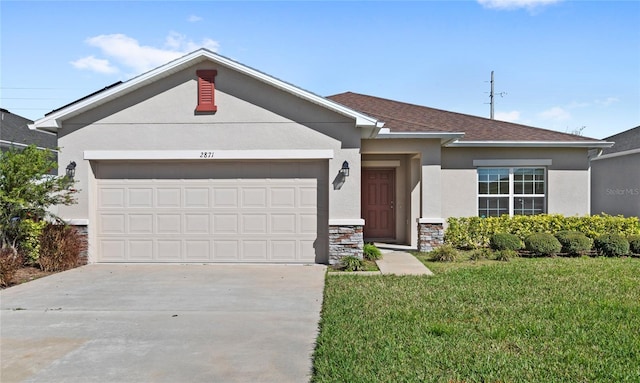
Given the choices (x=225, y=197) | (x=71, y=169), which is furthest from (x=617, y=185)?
(x=71, y=169)

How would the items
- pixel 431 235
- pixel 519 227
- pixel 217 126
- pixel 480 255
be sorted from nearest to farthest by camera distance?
pixel 217 126, pixel 480 255, pixel 431 235, pixel 519 227

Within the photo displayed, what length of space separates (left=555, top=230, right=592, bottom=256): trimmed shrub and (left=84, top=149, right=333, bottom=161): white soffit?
264 inches

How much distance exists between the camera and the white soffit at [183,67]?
34.9 ft

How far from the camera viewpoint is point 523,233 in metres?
13.1

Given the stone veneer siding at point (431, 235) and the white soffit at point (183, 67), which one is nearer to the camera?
the white soffit at point (183, 67)

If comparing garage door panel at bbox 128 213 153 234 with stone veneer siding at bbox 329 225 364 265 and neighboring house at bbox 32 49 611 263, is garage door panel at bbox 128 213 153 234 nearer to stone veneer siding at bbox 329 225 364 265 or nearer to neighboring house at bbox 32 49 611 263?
neighboring house at bbox 32 49 611 263

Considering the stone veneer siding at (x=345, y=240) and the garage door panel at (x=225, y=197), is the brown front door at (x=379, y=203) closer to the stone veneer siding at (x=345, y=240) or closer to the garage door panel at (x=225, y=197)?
the stone veneer siding at (x=345, y=240)

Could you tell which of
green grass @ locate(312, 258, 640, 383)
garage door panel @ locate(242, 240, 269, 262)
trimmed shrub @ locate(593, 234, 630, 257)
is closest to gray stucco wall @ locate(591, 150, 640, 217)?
trimmed shrub @ locate(593, 234, 630, 257)

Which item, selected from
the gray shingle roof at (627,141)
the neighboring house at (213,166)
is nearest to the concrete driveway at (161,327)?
the neighboring house at (213,166)

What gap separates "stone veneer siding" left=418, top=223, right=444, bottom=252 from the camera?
12609mm

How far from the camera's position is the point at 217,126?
36.1 feet

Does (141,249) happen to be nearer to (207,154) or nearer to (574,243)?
(207,154)

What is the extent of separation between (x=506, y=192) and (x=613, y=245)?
3.18 meters

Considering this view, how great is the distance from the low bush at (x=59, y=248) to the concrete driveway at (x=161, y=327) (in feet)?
2.33
